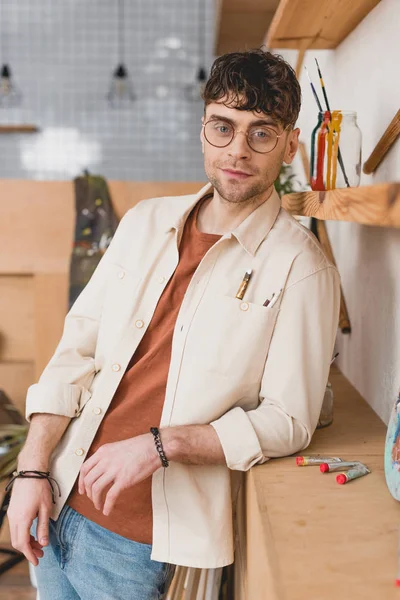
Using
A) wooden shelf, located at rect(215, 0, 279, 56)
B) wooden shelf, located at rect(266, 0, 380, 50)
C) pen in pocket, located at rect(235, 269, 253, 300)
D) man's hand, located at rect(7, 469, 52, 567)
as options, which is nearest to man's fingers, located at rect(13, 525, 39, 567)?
man's hand, located at rect(7, 469, 52, 567)

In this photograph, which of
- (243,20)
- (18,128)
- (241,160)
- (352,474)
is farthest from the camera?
(18,128)

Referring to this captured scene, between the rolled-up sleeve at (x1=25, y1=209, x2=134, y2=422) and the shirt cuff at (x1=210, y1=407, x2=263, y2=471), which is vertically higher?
the rolled-up sleeve at (x1=25, y1=209, x2=134, y2=422)

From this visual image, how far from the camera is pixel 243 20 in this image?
110 inches

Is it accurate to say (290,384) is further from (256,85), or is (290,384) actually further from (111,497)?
(256,85)

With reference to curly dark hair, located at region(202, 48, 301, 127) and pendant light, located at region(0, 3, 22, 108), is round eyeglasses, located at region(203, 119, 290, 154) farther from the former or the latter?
pendant light, located at region(0, 3, 22, 108)

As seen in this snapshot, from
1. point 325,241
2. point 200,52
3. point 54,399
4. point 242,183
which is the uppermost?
point 200,52

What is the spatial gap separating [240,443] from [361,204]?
0.44 m

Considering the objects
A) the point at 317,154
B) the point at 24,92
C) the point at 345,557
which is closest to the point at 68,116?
the point at 24,92

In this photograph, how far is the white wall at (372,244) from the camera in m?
1.32

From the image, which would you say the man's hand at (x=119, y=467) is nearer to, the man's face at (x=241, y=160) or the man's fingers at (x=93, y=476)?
the man's fingers at (x=93, y=476)

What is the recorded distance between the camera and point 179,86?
15.6 ft

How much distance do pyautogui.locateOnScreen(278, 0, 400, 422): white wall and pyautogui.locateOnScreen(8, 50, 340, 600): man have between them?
0.59 feet

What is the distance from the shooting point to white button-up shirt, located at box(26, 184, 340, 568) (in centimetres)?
118

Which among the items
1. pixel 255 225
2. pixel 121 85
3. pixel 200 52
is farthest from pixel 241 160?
pixel 200 52
